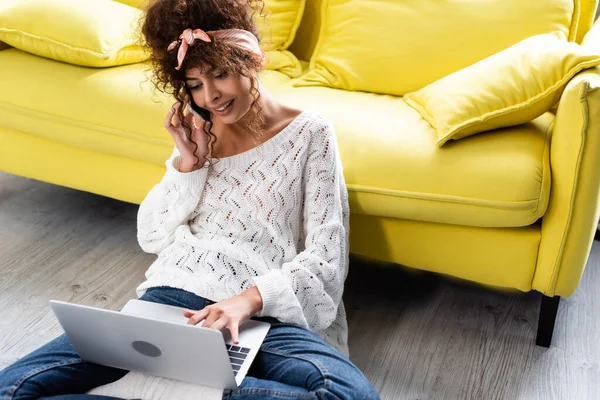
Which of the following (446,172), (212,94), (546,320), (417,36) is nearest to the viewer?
(212,94)

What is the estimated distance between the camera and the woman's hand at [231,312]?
128cm

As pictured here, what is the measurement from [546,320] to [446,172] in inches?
17.7

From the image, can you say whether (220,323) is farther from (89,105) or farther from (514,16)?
(514,16)

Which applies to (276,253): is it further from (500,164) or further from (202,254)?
(500,164)

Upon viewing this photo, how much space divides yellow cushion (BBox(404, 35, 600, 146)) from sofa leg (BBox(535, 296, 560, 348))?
43 centimetres

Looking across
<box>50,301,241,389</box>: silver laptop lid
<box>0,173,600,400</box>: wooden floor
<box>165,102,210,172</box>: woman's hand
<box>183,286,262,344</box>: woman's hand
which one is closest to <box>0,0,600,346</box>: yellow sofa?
<box>0,173,600,400</box>: wooden floor

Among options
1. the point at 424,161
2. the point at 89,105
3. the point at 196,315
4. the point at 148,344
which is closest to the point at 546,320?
the point at 424,161

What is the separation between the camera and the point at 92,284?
2027mm

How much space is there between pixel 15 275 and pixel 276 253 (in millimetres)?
956

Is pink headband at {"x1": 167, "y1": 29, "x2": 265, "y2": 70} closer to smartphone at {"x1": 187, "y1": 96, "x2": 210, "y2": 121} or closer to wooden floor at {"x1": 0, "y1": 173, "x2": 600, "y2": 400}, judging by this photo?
smartphone at {"x1": 187, "y1": 96, "x2": 210, "y2": 121}

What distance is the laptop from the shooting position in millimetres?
1137

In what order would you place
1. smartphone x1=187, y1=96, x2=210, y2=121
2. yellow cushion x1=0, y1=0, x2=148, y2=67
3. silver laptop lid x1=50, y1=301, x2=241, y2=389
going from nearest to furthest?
silver laptop lid x1=50, y1=301, x2=241, y2=389 < smartphone x1=187, y1=96, x2=210, y2=121 < yellow cushion x1=0, y1=0, x2=148, y2=67

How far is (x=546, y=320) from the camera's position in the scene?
1.74m

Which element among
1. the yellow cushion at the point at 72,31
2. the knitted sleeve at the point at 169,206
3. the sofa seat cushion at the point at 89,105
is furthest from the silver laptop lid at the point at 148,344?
the yellow cushion at the point at 72,31
